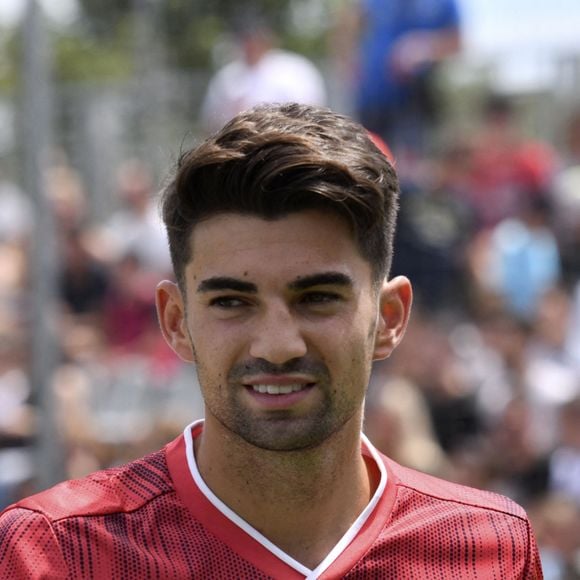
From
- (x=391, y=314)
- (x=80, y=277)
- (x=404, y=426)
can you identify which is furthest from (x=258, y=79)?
(x=391, y=314)

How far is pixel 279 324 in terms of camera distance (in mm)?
2377

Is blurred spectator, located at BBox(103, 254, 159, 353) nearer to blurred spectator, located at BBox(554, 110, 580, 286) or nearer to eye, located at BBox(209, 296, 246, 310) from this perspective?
blurred spectator, located at BBox(554, 110, 580, 286)

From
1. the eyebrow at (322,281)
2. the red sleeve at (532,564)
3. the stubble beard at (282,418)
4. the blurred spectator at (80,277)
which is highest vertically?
the eyebrow at (322,281)

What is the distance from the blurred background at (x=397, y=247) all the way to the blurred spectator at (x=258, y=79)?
17 mm

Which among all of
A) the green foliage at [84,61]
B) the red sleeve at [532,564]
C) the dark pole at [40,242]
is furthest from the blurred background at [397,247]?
the green foliage at [84,61]

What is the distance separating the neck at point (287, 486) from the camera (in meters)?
2.52

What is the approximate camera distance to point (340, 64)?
788cm

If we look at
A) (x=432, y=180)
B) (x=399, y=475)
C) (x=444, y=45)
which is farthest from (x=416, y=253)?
(x=399, y=475)

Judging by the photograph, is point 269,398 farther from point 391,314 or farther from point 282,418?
point 391,314

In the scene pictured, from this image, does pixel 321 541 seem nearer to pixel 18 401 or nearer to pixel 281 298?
pixel 281 298

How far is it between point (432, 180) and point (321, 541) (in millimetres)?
5496

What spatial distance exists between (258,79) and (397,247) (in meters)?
1.23

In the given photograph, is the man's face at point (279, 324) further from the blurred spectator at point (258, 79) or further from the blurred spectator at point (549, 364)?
the blurred spectator at point (258, 79)

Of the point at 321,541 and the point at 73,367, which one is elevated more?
the point at 321,541
